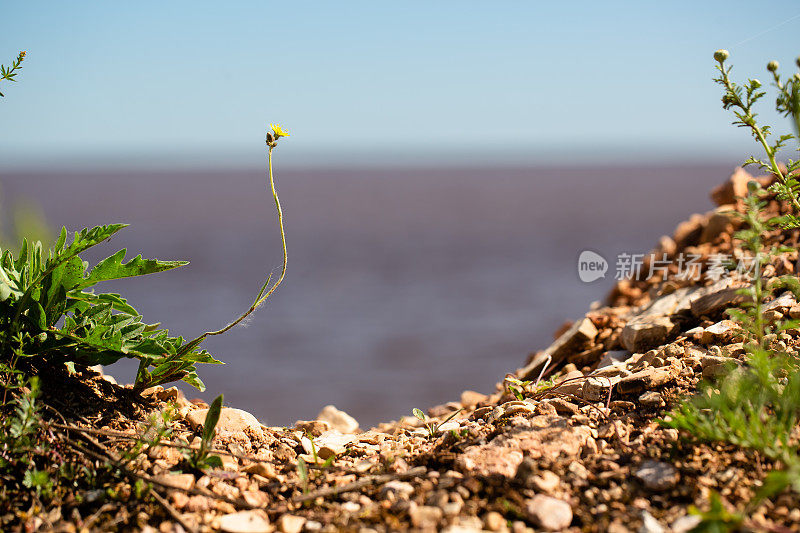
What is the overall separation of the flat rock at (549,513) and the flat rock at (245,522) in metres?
0.72

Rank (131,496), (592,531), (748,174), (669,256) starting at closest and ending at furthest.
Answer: (592,531)
(131,496)
(669,256)
(748,174)

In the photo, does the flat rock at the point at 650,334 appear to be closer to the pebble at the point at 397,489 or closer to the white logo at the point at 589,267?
the pebble at the point at 397,489

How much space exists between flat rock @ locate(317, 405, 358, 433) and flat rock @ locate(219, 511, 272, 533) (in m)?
1.48

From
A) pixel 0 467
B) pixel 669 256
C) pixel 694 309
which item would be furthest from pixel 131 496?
pixel 669 256

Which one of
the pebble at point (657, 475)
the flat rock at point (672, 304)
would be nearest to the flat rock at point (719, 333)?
the flat rock at point (672, 304)

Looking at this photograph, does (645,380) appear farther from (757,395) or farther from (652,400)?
(757,395)

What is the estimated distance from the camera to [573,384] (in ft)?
8.43

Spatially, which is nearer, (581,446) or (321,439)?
(581,446)

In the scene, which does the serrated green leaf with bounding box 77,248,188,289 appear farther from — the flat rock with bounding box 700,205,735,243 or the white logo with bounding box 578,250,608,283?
the flat rock with bounding box 700,205,735,243

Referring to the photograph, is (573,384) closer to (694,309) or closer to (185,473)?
(694,309)

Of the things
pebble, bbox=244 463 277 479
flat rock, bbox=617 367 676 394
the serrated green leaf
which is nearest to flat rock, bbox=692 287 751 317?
flat rock, bbox=617 367 676 394

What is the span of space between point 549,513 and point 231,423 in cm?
136

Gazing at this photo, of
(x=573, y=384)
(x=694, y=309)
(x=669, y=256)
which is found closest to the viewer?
(x=573, y=384)

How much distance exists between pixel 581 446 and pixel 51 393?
1904mm
